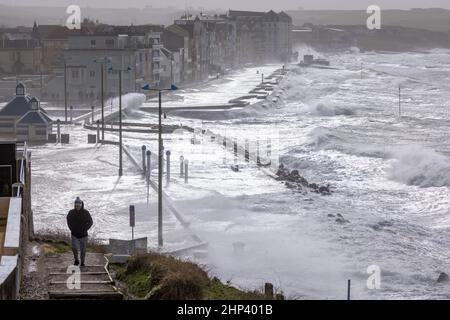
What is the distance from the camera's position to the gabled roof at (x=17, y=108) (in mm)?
43312

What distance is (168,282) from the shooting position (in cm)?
1071

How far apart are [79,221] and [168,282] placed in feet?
5.74

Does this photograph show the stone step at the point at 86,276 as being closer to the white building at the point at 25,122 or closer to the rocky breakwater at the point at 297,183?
the rocky breakwater at the point at 297,183

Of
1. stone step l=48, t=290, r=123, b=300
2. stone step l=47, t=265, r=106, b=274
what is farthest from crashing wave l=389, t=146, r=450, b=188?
stone step l=48, t=290, r=123, b=300

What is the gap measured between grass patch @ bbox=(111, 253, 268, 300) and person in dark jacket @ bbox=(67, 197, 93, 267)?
686 mm

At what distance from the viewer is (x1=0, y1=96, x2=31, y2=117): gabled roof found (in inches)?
1705

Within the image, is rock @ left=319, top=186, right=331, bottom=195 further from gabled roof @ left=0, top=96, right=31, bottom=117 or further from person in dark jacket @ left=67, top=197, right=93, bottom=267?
gabled roof @ left=0, top=96, right=31, bottom=117

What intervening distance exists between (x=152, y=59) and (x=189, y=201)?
45.2m

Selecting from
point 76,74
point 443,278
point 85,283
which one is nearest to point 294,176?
point 443,278

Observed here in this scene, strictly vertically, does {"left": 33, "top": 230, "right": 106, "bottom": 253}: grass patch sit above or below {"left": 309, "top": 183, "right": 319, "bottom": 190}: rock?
above

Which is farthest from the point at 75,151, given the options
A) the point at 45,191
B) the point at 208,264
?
the point at 208,264

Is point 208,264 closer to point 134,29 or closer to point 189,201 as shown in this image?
point 189,201
